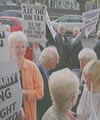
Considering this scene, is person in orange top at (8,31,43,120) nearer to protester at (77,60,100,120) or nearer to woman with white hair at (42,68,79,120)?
protester at (77,60,100,120)

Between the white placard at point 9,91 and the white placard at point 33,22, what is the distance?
4.05m

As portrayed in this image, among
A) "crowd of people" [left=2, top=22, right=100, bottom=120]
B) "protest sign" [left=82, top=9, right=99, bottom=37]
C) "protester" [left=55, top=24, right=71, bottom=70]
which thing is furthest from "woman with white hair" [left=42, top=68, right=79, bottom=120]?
"protest sign" [left=82, top=9, right=99, bottom=37]

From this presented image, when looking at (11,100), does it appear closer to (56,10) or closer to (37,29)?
(37,29)

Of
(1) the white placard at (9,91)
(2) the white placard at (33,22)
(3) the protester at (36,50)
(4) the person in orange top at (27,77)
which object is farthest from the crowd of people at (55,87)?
(2) the white placard at (33,22)

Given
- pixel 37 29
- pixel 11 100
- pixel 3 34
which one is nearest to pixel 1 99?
pixel 11 100

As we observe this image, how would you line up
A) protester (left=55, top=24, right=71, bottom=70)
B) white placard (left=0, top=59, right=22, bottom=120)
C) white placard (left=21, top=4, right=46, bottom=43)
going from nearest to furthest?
white placard (left=0, top=59, right=22, bottom=120) < white placard (left=21, top=4, right=46, bottom=43) < protester (left=55, top=24, right=71, bottom=70)

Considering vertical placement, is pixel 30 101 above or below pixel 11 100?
below

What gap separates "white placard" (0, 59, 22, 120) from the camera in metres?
2.94

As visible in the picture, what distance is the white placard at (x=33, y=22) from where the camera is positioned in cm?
714

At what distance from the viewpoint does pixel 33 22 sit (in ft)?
23.5

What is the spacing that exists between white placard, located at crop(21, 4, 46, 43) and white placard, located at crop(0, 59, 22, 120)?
159 inches

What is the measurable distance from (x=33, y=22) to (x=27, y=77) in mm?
3131

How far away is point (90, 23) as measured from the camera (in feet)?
34.9

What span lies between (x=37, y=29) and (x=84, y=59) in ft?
6.97
